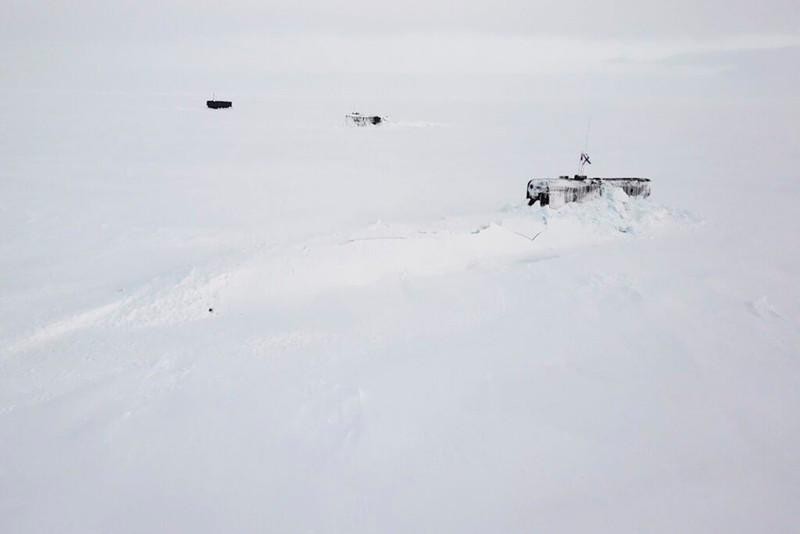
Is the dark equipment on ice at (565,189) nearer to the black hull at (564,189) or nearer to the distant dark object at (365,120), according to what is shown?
the black hull at (564,189)

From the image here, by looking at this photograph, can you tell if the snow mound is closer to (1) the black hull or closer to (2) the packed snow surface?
(2) the packed snow surface

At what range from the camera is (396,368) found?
4.26m

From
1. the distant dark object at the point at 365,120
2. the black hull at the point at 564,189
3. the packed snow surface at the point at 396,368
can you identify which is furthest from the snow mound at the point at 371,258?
the distant dark object at the point at 365,120

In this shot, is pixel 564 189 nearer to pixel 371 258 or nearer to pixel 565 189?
pixel 565 189

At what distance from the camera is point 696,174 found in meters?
14.0

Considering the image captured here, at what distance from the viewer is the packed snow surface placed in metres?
2.97

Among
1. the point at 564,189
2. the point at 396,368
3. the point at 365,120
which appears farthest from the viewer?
the point at 365,120

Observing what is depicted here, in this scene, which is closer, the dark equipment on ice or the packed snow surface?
the packed snow surface

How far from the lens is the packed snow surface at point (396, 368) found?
2967 mm

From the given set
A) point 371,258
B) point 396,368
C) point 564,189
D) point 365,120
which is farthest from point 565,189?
point 365,120

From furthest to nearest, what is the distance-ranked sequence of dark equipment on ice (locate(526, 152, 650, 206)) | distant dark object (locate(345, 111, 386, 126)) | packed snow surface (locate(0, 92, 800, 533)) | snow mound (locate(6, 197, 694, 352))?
distant dark object (locate(345, 111, 386, 126)), dark equipment on ice (locate(526, 152, 650, 206)), snow mound (locate(6, 197, 694, 352)), packed snow surface (locate(0, 92, 800, 533))

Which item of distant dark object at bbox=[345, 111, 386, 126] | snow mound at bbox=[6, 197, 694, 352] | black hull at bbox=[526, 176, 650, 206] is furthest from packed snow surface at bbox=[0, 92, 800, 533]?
distant dark object at bbox=[345, 111, 386, 126]

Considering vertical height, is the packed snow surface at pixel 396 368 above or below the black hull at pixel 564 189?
below

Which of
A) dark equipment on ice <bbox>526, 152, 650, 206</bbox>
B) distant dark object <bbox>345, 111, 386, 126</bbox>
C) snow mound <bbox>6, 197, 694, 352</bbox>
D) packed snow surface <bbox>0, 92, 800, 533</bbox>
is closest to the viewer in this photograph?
packed snow surface <bbox>0, 92, 800, 533</bbox>
